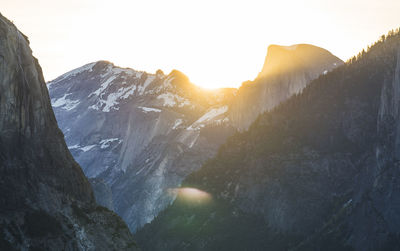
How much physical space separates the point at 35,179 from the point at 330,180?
10357 centimetres

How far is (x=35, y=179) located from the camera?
91.3m

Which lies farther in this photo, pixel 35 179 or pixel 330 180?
pixel 330 180

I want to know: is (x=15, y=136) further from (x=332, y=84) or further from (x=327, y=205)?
(x=332, y=84)

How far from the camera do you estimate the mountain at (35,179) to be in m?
84.6

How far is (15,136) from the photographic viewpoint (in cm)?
8962

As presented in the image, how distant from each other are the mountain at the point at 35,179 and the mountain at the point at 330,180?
73.4 metres

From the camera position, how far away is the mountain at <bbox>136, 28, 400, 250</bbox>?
6225 inches

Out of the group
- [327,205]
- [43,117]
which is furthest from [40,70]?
[327,205]

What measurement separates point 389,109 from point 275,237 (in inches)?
1598

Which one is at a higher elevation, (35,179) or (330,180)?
(35,179)

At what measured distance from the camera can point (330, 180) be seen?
17988 centimetres

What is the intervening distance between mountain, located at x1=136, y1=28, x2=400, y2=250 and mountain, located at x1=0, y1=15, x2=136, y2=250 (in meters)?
73.4

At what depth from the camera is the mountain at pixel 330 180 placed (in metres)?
158

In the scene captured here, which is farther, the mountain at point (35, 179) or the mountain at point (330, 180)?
the mountain at point (330, 180)
